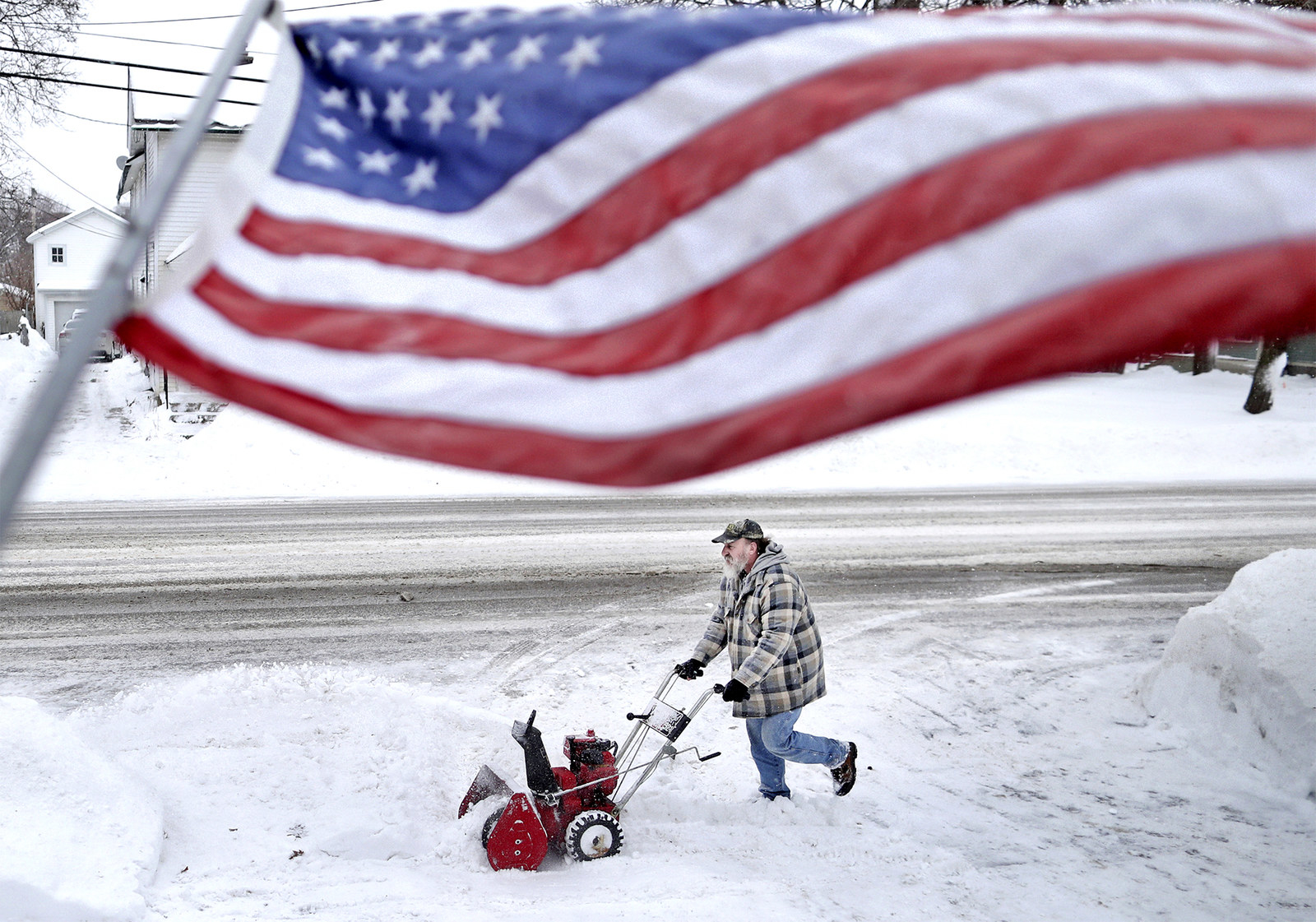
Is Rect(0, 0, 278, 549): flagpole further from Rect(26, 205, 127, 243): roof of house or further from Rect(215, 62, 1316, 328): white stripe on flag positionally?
Rect(26, 205, 127, 243): roof of house

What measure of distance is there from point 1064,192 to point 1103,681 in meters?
7.16

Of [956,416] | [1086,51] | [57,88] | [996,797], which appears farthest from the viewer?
[956,416]

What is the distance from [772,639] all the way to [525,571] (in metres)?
6.32

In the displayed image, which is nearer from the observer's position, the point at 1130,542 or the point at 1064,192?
the point at 1064,192

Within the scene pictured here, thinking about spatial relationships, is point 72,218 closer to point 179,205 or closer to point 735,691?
point 179,205

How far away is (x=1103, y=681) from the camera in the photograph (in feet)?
26.8

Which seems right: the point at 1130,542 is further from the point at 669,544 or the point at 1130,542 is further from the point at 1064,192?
the point at 1064,192

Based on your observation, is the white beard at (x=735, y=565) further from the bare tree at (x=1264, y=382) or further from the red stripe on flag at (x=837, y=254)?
the bare tree at (x=1264, y=382)

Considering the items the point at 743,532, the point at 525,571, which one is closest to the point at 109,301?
the point at 743,532

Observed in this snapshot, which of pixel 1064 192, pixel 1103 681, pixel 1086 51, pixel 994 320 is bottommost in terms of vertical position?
pixel 1103 681

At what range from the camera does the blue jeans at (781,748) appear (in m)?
5.84

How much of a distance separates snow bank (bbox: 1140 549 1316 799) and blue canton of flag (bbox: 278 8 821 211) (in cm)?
611

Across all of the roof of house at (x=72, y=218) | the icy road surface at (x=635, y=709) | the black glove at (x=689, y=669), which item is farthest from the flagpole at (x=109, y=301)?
the roof of house at (x=72, y=218)

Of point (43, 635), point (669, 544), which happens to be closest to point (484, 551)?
point (669, 544)
